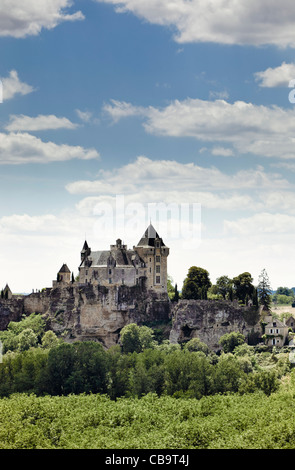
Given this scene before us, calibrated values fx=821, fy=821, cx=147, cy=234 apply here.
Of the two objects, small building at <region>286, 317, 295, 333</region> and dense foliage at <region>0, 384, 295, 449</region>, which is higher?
small building at <region>286, 317, 295, 333</region>

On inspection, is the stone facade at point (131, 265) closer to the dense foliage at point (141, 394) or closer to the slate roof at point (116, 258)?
the slate roof at point (116, 258)

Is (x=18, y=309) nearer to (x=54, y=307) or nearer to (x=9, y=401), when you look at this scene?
(x=54, y=307)

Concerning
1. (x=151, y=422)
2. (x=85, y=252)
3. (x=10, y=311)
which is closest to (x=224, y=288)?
(x=85, y=252)

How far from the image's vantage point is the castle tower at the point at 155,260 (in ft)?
370

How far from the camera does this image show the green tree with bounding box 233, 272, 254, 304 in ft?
372

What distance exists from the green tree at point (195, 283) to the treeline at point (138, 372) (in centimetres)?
1311

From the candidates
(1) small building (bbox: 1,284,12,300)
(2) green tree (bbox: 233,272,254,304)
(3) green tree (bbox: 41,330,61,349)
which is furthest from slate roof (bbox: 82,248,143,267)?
(1) small building (bbox: 1,284,12,300)

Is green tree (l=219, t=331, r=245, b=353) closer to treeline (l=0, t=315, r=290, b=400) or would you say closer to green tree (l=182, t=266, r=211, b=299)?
treeline (l=0, t=315, r=290, b=400)

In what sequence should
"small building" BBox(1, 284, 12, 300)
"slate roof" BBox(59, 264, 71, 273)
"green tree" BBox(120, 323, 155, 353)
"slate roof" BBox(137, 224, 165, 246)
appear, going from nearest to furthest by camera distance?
"green tree" BBox(120, 323, 155, 353)
"slate roof" BBox(137, 224, 165, 246)
"slate roof" BBox(59, 264, 71, 273)
"small building" BBox(1, 284, 12, 300)

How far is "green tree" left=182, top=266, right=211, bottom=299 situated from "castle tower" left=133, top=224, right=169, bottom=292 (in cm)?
370

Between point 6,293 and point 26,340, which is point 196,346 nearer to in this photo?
point 26,340

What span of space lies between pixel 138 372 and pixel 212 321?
69.7 feet
